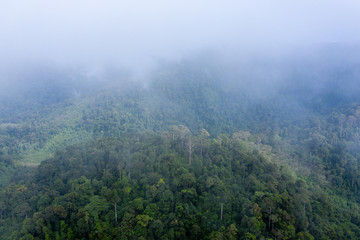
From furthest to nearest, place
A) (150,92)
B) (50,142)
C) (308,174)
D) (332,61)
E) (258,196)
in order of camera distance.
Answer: (332,61), (150,92), (50,142), (308,174), (258,196)

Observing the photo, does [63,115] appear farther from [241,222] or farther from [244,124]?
[241,222]

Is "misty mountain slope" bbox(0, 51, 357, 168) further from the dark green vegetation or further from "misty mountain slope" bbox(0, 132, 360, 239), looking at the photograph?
"misty mountain slope" bbox(0, 132, 360, 239)

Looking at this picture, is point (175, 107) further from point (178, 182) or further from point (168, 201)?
point (168, 201)

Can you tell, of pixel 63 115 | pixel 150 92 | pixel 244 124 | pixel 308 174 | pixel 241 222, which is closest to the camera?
pixel 241 222

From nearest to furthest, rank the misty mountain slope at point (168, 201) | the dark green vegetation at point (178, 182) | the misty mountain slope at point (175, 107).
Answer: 1. the misty mountain slope at point (168, 201)
2. the dark green vegetation at point (178, 182)
3. the misty mountain slope at point (175, 107)

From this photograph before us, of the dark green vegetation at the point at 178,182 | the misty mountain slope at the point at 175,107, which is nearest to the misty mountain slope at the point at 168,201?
the dark green vegetation at the point at 178,182

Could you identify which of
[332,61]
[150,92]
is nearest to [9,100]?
[150,92]

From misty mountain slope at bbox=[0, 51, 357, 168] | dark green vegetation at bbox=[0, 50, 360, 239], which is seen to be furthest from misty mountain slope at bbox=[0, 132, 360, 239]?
misty mountain slope at bbox=[0, 51, 357, 168]

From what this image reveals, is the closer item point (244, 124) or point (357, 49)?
point (244, 124)

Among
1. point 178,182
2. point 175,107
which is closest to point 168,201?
point 178,182

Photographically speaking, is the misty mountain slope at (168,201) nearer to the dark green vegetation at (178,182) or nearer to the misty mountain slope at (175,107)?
the dark green vegetation at (178,182)

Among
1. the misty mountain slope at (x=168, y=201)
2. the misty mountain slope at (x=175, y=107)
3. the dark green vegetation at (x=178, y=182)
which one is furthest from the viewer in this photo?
the misty mountain slope at (x=175, y=107)
